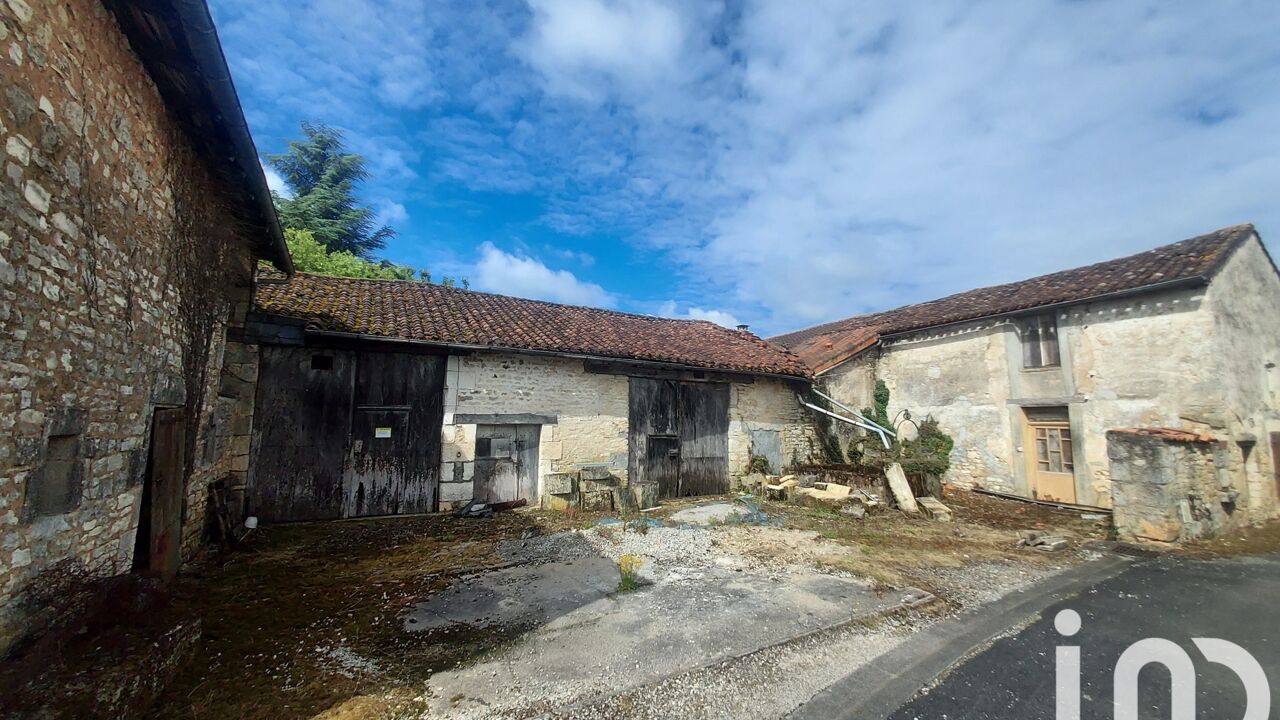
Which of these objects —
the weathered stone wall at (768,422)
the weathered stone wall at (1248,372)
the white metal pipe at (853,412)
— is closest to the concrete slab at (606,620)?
the weathered stone wall at (768,422)

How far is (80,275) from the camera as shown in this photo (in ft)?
10.1

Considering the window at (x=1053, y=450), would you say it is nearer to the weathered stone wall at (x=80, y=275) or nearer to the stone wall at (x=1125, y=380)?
the stone wall at (x=1125, y=380)

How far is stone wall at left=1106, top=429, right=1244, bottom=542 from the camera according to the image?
6.86 meters

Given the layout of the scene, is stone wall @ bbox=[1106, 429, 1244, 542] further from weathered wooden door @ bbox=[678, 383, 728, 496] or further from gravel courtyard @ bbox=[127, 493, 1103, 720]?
weathered wooden door @ bbox=[678, 383, 728, 496]

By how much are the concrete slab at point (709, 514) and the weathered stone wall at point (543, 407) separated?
1658 millimetres

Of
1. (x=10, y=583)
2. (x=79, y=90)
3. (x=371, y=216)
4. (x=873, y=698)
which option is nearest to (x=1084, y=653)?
(x=873, y=698)

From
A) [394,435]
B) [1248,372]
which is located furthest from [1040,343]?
[394,435]

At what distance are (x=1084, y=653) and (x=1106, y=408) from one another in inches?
308

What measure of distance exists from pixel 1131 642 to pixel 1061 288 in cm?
900

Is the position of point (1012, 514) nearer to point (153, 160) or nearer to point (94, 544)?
point (94, 544)

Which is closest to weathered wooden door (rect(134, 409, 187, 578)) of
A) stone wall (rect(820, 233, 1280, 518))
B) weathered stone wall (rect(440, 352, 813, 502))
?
weathered stone wall (rect(440, 352, 813, 502))

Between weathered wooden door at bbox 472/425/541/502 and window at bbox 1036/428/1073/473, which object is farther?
window at bbox 1036/428/1073/473

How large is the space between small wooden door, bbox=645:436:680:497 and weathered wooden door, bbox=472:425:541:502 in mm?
2563

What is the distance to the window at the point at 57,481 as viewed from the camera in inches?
112
